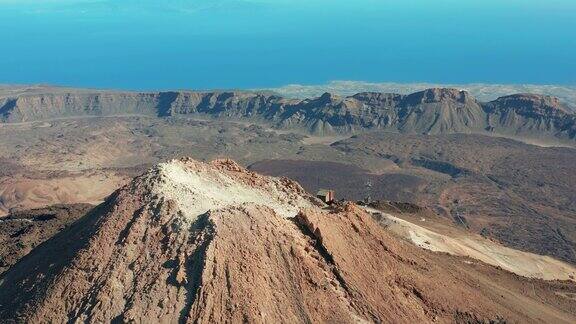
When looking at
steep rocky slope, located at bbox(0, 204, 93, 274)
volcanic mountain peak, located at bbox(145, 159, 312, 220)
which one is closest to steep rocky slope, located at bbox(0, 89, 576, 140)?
steep rocky slope, located at bbox(0, 204, 93, 274)

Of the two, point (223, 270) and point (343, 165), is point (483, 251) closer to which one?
point (223, 270)

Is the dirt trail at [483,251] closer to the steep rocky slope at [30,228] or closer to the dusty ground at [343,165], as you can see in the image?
the dusty ground at [343,165]

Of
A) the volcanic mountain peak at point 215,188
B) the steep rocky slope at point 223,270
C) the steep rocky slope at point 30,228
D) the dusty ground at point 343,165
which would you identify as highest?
the volcanic mountain peak at point 215,188

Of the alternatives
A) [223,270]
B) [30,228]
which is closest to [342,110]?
[30,228]

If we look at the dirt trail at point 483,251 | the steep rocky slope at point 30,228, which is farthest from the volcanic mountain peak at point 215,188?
the steep rocky slope at point 30,228

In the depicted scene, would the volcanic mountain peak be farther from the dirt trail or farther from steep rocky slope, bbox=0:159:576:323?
the dirt trail

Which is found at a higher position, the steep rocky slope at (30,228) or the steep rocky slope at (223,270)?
the steep rocky slope at (223,270)

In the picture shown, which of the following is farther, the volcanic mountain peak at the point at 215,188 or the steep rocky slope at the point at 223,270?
the volcanic mountain peak at the point at 215,188
